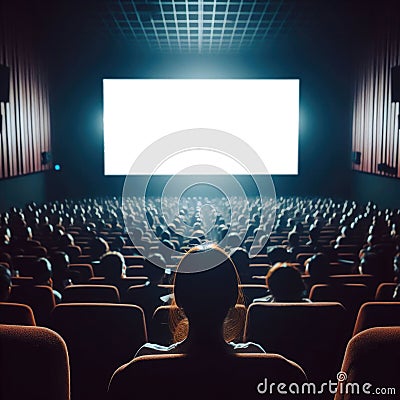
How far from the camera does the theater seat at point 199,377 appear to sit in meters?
1.70

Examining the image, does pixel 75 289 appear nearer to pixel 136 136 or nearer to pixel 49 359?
pixel 49 359

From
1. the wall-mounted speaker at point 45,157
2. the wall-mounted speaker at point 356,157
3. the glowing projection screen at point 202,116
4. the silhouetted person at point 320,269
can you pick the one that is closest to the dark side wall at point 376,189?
the wall-mounted speaker at point 356,157

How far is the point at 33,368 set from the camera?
156 centimetres

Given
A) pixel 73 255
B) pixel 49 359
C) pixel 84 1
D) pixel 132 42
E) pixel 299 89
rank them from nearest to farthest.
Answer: pixel 49 359 < pixel 73 255 < pixel 84 1 < pixel 132 42 < pixel 299 89

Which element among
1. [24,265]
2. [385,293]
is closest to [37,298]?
[24,265]

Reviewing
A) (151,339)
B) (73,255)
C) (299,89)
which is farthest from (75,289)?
(299,89)

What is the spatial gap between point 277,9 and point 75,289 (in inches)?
616

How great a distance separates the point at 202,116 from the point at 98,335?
65.7ft

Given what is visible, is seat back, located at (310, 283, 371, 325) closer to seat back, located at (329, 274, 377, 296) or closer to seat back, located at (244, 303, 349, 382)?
seat back, located at (329, 274, 377, 296)

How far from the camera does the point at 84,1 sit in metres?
16.8

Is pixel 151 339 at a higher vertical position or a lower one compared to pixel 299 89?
lower

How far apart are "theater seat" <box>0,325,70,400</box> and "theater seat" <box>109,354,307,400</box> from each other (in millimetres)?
212

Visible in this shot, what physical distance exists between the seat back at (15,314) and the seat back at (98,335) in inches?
5.4

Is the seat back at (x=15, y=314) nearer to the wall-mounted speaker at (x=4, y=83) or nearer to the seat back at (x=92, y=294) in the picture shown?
the seat back at (x=92, y=294)
